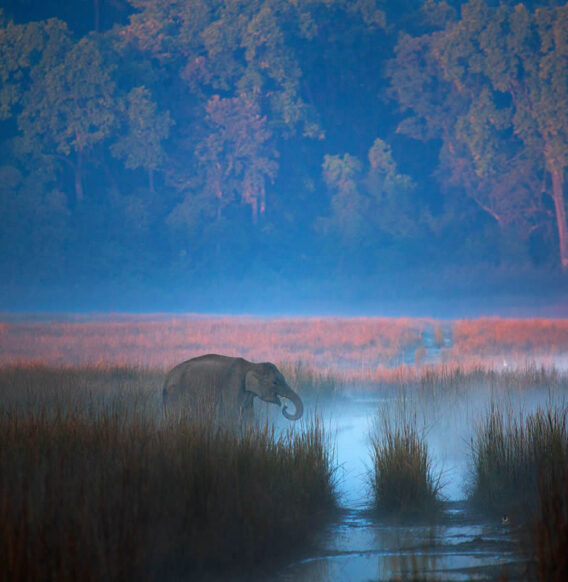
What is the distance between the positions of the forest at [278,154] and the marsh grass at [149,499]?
28869 mm

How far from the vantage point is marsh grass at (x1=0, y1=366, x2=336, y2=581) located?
140 inches

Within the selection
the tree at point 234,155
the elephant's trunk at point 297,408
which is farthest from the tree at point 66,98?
the elephant's trunk at point 297,408

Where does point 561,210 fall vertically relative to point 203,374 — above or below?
above

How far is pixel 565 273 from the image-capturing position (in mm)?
33500

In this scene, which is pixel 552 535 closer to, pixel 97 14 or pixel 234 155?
pixel 234 155

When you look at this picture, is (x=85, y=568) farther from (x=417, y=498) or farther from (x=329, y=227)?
(x=329, y=227)

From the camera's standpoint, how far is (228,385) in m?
7.50

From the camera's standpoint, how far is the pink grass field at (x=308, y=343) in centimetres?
1712

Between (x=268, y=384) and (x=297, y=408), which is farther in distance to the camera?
(x=268, y=384)

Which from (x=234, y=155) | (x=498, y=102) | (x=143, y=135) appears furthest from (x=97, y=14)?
(x=498, y=102)

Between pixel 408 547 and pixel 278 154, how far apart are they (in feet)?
105

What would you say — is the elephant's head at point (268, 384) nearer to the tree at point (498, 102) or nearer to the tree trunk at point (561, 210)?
the tree at point (498, 102)

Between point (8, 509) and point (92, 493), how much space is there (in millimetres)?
496

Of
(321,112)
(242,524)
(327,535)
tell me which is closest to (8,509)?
(242,524)
